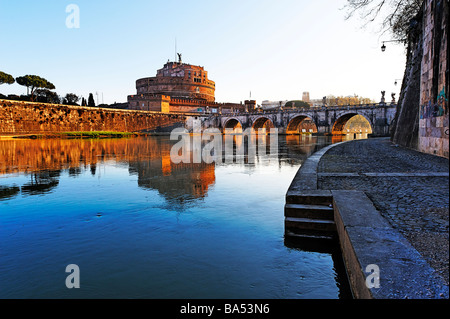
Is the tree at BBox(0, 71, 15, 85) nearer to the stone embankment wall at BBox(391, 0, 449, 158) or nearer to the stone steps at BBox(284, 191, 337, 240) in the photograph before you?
the stone embankment wall at BBox(391, 0, 449, 158)

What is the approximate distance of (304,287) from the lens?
10.1ft

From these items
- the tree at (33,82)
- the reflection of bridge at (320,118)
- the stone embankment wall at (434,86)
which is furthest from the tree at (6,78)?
the stone embankment wall at (434,86)

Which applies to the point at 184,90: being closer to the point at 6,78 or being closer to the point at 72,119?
the point at 72,119

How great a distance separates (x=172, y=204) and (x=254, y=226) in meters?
2.10

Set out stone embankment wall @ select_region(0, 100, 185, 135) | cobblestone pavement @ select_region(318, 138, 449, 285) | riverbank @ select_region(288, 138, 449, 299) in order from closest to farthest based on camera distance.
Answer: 1. riverbank @ select_region(288, 138, 449, 299)
2. cobblestone pavement @ select_region(318, 138, 449, 285)
3. stone embankment wall @ select_region(0, 100, 185, 135)

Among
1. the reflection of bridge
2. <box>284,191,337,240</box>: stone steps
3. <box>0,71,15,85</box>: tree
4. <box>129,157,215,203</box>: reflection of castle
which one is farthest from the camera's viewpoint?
<box>0,71,15,85</box>: tree

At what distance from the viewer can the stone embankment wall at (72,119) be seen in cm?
4312

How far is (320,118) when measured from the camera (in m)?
51.6

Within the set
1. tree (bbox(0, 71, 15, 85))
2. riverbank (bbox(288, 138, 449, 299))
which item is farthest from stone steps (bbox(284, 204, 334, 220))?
tree (bbox(0, 71, 15, 85))

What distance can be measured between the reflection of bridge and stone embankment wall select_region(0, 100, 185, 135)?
35.8 ft

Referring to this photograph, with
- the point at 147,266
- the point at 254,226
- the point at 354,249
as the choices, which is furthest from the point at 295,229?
the point at 147,266

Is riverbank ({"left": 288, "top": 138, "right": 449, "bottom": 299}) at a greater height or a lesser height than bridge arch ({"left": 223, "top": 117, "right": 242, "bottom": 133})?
lesser

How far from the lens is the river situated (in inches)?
122
